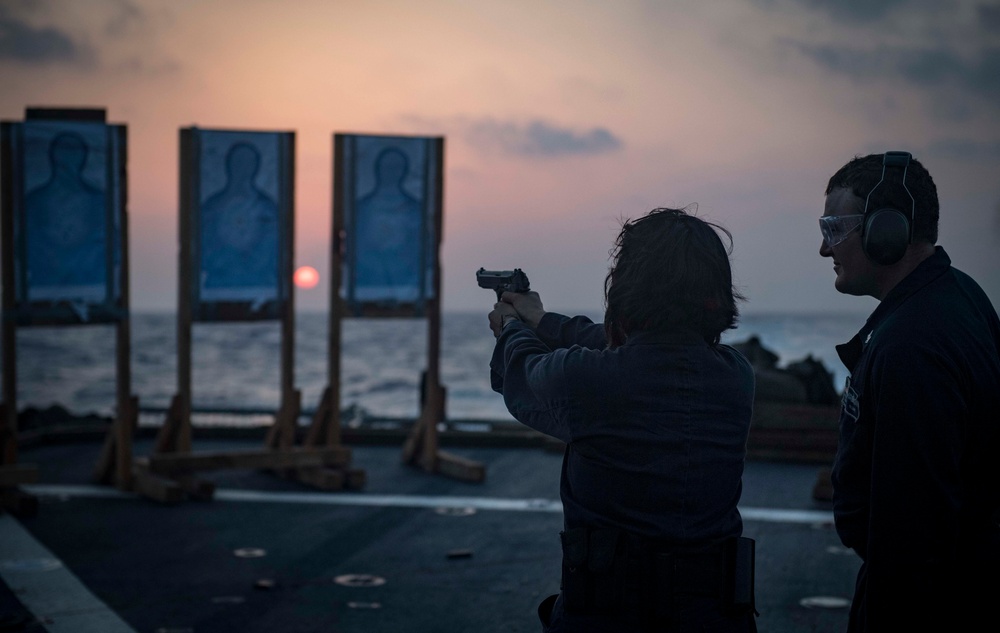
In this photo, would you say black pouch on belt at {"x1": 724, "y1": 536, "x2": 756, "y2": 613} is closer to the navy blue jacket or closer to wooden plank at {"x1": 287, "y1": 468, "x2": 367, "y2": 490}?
the navy blue jacket

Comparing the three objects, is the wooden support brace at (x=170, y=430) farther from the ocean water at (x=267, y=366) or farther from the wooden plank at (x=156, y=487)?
the ocean water at (x=267, y=366)

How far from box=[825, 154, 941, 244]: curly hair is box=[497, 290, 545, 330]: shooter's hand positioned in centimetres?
84

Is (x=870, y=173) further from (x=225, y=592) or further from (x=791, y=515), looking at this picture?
(x=791, y=515)

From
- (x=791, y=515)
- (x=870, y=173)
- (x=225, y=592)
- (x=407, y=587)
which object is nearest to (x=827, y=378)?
(x=791, y=515)

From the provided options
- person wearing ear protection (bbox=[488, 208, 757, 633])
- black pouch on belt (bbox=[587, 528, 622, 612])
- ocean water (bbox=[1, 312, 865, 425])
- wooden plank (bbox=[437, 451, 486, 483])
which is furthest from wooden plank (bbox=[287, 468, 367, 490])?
black pouch on belt (bbox=[587, 528, 622, 612])

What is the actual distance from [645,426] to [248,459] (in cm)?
687

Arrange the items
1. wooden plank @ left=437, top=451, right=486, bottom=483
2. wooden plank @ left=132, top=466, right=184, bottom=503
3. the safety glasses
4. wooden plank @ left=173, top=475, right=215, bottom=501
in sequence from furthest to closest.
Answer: wooden plank @ left=437, top=451, right=486, bottom=483 → wooden plank @ left=173, top=475, right=215, bottom=501 → wooden plank @ left=132, top=466, right=184, bottom=503 → the safety glasses

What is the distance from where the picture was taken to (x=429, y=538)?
6941 mm

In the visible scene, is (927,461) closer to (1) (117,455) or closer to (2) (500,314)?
(2) (500,314)

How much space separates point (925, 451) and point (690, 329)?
0.57 meters

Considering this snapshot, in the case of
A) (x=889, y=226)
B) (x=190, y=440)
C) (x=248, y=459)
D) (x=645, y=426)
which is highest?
(x=889, y=226)

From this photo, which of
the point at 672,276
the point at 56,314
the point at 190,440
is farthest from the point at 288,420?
the point at 672,276

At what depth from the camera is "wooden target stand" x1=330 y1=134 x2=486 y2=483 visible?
9008 mm

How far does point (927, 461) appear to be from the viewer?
2188mm
